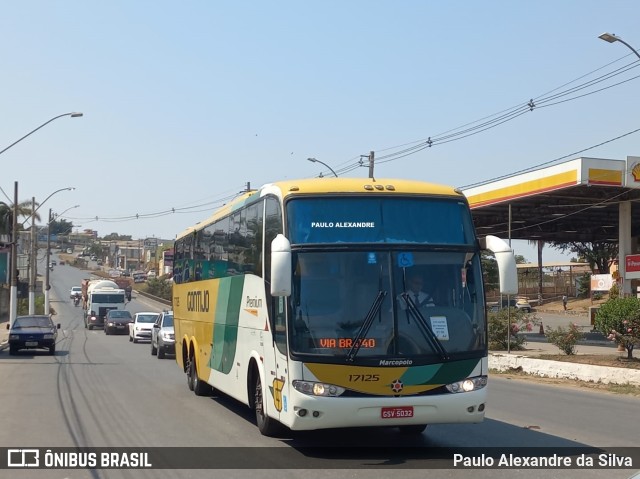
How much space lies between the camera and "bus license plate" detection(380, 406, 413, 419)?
9680 millimetres

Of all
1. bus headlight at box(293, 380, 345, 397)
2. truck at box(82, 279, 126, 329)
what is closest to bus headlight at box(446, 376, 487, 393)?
bus headlight at box(293, 380, 345, 397)

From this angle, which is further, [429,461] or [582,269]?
[582,269]

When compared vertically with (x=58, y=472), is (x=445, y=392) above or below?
above

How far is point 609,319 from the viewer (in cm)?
2375

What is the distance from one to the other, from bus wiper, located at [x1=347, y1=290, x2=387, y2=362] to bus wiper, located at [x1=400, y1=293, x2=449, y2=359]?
0.90 ft

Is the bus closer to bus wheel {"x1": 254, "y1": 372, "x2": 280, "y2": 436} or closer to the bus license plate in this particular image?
the bus license plate

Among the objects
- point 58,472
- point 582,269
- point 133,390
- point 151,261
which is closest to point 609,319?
point 133,390

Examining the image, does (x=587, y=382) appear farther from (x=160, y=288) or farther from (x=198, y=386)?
(x=160, y=288)

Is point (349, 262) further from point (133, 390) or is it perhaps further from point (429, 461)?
point (133, 390)

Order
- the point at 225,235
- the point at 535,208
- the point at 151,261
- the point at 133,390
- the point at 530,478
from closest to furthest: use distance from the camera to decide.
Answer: the point at 530,478, the point at 225,235, the point at 133,390, the point at 535,208, the point at 151,261

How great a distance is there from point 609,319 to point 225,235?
13614 millimetres

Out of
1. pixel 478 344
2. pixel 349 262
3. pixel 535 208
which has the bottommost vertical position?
pixel 478 344

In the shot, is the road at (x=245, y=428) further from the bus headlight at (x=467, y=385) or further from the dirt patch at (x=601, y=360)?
the dirt patch at (x=601, y=360)

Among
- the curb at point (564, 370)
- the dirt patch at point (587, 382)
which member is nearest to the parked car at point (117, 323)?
the curb at point (564, 370)
